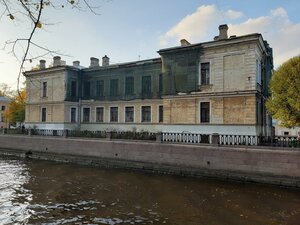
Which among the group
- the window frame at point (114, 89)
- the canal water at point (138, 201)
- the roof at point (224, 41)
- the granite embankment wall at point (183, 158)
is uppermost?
the roof at point (224, 41)

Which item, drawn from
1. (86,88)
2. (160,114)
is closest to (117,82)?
(86,88)

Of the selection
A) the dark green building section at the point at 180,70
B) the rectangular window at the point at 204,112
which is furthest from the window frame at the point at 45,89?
the rectangular window at the point at 204,112

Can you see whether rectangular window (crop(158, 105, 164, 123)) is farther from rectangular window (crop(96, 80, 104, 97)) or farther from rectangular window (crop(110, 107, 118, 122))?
rectangular window (crop(96, 80, 104, 97))

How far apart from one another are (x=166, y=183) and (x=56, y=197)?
221 inches

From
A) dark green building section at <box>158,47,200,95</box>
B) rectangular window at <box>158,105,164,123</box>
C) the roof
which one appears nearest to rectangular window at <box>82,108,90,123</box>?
rectangular window at <box>158,105,164,123</box>

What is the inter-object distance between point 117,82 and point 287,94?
1739cm

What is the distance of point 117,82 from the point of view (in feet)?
92.8

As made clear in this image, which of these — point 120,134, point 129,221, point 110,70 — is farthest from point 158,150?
point 110,70

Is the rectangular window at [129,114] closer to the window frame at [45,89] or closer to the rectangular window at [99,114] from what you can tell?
the rectangular window at [99,114]

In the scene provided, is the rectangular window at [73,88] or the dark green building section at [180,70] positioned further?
the rectangular window at [73,88]

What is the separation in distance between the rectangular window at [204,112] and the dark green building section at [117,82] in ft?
19.1

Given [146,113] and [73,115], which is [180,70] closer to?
[146,113]

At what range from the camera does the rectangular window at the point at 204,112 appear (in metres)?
20.4

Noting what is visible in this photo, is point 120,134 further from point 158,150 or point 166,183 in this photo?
point 166,183
